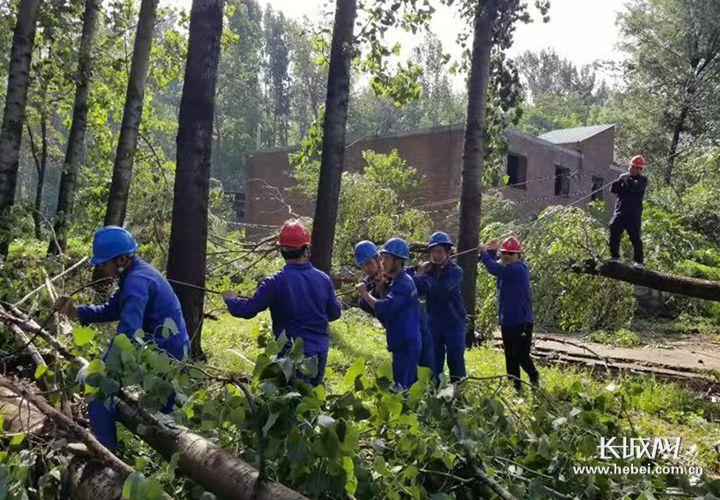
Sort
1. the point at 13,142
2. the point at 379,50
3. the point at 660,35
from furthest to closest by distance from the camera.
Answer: the point at 660,35
the point at 379,50
the point at 13,142

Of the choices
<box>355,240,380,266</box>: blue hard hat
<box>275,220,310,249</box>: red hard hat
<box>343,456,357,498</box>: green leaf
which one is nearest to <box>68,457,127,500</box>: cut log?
<box>343,456,357,498</box>: green leaf

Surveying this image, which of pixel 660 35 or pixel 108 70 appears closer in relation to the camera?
pixel 108 70

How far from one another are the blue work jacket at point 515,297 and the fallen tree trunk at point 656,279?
5.25 ft

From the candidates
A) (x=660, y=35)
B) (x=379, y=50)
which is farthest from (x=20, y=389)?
(x=660, y=35)

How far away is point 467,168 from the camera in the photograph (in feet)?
31.4

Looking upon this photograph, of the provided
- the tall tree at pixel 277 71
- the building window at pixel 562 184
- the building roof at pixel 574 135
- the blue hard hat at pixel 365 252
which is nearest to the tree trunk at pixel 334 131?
the blue hard hat at pixel 365 252

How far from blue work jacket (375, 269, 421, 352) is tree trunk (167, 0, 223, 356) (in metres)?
1.93

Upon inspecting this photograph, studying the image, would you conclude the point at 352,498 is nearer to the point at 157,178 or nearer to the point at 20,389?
the point at 20,389

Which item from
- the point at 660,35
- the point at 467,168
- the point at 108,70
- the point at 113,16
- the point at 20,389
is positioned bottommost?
the point at 20,389

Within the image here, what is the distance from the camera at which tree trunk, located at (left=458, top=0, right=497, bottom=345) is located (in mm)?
9469

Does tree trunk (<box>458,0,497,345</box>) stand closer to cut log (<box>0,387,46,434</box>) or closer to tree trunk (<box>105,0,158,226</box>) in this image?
tree trunk (<box>105,0,158,226</box>)

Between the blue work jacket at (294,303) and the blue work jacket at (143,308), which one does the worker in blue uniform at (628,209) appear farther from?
the blue work jacket at (143,308)

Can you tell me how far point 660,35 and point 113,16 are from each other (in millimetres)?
24426

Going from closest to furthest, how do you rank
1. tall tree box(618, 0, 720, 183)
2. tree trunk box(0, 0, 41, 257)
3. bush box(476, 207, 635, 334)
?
tree trunk box(0, 0, 41, 257) < bush box(476, 207, 635, 334) < tall tree box(618, 0, 720, 183)
